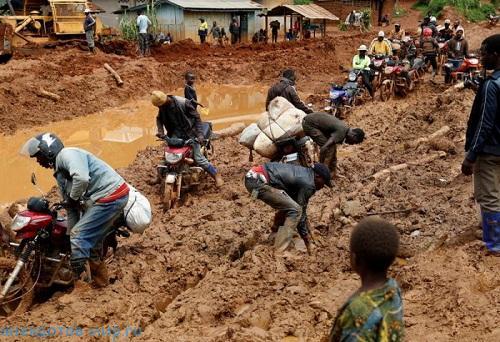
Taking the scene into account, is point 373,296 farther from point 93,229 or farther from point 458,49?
point 458,49

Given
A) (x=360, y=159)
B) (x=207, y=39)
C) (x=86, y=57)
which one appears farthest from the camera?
(x=207, y=39)

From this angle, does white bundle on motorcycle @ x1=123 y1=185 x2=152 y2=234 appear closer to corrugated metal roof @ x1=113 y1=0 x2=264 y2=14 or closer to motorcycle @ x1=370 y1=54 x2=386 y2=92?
motorcycle @ x1=370 y1=54 x2=386 y2=92

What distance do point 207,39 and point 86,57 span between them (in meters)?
10.6

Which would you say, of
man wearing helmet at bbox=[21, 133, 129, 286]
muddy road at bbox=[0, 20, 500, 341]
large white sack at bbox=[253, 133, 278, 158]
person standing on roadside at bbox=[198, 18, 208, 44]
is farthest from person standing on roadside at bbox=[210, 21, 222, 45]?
man wearing helmet at bbox=[21, 133, 129, 286]

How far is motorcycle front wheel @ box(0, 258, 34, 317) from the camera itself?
4.95 meters

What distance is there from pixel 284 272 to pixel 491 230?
1964 millimetres

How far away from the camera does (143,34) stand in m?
21.0

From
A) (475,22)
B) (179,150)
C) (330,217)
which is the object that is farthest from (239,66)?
(475,22)

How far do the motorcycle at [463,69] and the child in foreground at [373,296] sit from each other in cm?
1151

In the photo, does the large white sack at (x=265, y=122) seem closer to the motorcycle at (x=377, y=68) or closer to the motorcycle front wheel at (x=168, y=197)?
the motorcycle front wheel at (x=168, y=197)

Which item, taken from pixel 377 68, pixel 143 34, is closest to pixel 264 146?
pixel 377 68

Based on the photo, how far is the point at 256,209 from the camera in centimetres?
740

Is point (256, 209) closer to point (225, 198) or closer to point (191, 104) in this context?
point (225, 198)

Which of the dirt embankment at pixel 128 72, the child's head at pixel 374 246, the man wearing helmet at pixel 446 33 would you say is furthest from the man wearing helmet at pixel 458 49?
the child's head at pixel 374 246
